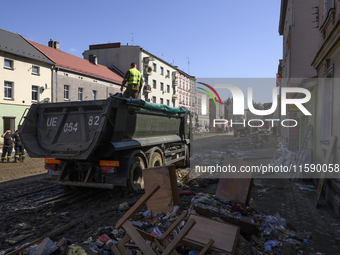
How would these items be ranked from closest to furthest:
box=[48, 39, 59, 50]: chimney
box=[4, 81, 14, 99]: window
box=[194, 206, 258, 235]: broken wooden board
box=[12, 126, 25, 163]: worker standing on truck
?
1. box=[194, 206, 258, 235]: broken wooden board
2. box=[12, 126, 25, 163]: worker standing on truck
3. box=[4, 81, 14, 99]: window
4. box=[48, 39, 59, 50]: chimney

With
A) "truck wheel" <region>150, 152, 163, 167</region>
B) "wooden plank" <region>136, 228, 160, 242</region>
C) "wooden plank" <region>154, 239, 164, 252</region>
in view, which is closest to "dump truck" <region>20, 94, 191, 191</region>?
"truck wheel" <region>150, 152, 163, 167</region>

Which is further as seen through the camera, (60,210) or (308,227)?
(60,210)

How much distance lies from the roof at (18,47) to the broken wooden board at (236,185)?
70.0 ft

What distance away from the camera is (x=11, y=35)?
2525cm

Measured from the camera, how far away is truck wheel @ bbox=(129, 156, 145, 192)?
7191 mm

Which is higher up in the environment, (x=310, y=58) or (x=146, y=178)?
(x=310, y=58)

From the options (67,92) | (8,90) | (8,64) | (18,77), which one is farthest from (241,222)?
(67,92)

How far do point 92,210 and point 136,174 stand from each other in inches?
64.8

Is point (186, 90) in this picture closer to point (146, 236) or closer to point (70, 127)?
point (70, 127)

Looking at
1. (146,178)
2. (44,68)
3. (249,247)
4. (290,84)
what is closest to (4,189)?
(146,178)

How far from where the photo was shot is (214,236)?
3.91m

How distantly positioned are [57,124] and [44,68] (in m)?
A: 19.5

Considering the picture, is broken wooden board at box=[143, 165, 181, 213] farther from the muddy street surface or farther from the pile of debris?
the muddy street surface

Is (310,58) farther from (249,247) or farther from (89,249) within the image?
(89,249)
